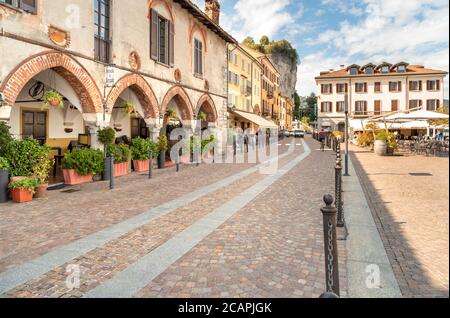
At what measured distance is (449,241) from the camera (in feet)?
5.50

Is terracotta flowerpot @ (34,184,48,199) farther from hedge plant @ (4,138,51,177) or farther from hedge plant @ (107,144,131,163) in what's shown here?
hedge plant @ (107,144,131,163)

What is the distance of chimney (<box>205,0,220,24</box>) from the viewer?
2219 centimetres

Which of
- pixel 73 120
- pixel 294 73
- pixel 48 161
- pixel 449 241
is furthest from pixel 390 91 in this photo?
pixel 449 241

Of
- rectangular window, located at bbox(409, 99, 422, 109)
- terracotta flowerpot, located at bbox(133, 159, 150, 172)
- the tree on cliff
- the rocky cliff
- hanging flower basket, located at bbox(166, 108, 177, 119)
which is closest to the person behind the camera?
terracotta flowerpot, located at bbox(133, 159, 150, 172)

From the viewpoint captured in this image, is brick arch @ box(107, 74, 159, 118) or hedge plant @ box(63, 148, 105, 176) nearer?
hedge plant @ box(63, 148, 105, 176)

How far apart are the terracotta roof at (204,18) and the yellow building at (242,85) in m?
5.31

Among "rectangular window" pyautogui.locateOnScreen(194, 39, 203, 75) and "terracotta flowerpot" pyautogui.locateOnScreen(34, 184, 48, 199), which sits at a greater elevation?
"rectangular window" pyautogui.locateOnScreen(194, 39, 203, 75)

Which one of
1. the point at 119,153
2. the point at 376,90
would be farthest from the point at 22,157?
the point at 376,90

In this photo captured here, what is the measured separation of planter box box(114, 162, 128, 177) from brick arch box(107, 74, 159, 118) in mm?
2146

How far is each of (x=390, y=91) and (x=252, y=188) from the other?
166 feet

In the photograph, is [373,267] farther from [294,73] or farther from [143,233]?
[294,73]

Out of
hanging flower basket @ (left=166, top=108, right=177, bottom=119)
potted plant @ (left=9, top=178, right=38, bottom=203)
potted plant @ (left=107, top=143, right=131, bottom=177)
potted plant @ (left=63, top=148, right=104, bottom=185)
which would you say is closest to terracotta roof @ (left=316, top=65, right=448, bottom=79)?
hanging flower basket @ (left=166, top=108, right=177, bottom=119)

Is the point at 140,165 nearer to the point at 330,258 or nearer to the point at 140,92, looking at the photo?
the point at 140,92

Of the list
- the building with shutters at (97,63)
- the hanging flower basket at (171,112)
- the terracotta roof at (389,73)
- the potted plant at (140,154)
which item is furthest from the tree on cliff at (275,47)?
the potted plant at (140,154)
